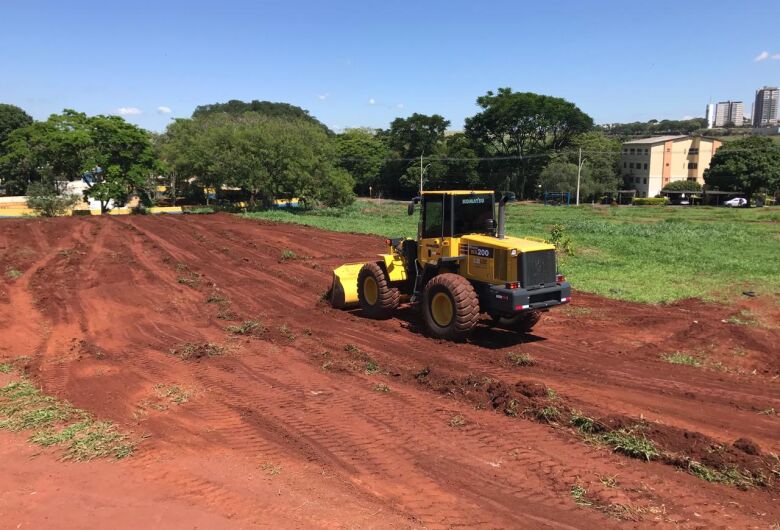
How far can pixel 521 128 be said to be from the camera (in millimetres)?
78562

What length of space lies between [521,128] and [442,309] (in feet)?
239

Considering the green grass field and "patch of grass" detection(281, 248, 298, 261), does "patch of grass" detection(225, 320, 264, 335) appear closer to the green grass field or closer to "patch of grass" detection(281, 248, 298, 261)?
the green grass field

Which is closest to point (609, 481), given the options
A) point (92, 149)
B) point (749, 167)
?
point (92, 149)

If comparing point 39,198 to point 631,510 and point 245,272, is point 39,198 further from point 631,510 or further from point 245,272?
point 631,510

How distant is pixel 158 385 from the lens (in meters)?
8.38

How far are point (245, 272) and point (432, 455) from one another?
1389 centimetres

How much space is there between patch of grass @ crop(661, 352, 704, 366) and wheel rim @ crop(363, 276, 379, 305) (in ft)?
19.0

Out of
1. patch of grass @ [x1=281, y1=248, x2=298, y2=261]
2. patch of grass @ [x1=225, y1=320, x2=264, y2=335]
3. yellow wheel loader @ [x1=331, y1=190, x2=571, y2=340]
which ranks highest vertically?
yellow wheel loader @ [x1=331, y1=190, x2=571, y2=340]

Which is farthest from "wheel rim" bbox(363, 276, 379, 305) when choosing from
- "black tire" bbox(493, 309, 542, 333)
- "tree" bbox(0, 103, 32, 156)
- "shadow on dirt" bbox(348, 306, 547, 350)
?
"tree" bbox(0, 103, 32, 156)

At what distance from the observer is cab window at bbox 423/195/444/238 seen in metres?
11.0

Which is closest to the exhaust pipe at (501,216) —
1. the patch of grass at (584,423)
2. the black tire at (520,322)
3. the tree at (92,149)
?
the black tire at (520,322)

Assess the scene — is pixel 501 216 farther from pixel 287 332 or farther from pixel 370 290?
pixel 287 332

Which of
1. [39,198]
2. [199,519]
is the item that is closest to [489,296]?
[199,519]

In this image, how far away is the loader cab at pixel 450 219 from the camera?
10898 millimetres
